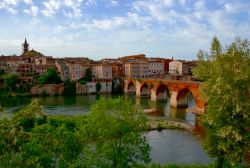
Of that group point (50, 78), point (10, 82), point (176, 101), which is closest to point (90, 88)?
point (50, 78)

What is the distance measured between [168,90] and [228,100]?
4334 centimetres

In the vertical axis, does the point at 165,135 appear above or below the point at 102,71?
below

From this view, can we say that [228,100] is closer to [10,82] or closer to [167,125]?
[167,125]

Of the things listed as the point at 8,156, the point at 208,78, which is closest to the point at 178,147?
the point at 208,78

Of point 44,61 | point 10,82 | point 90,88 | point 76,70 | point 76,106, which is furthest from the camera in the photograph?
point 44,61

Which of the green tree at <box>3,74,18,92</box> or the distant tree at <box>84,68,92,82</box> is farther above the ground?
the distant tree at <box>84,68,92,82</box>

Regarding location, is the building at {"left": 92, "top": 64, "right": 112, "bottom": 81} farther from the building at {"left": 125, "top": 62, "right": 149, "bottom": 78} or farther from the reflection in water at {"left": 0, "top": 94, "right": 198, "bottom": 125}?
the reflection in water at {"left": 0, "top": 94, "right": 198, "bottom": 125}

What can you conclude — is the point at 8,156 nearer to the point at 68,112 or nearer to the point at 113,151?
the point at 113,151

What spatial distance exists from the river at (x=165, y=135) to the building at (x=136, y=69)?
21.4 meters

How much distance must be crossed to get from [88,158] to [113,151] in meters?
1.15

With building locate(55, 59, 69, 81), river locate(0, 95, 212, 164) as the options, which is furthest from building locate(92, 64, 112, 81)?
river locate(0, 95, 212, 164)

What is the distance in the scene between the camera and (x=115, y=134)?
16.0 meters

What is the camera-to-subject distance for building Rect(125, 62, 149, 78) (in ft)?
260

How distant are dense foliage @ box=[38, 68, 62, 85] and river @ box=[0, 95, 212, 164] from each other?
8.11 meters
